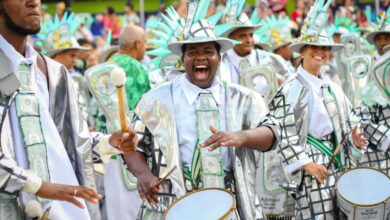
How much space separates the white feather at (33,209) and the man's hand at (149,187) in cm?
83

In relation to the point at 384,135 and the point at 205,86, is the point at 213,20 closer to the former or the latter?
the point at 205,86

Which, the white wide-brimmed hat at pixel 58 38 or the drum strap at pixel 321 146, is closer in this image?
the drum strap at pixel 321 146

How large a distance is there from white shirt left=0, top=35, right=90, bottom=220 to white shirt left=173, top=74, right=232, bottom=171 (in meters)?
0.87

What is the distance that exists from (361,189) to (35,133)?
10.3 ft

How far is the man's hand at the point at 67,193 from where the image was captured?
12.0 feet

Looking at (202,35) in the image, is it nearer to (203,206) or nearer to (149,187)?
(149,187)

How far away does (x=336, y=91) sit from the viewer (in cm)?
688

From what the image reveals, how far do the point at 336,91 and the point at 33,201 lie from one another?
142 inches

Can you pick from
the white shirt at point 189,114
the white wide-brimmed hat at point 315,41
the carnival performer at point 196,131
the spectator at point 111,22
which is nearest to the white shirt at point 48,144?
the carnival performer at point 196,131

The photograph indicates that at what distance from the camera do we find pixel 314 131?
263 inches

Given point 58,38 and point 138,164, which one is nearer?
point 138,164

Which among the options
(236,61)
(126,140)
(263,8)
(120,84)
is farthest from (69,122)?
(263,8)

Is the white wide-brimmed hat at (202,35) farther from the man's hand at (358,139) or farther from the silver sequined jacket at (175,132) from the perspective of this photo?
the man's hand at (358,139)

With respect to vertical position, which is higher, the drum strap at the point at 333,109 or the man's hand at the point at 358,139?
the drum strap at the point at 333,109
